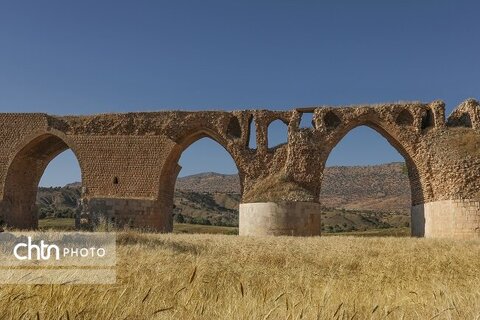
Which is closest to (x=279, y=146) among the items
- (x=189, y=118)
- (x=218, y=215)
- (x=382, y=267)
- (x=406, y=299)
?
(x=189, y=118)

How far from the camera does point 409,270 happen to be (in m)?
7.10

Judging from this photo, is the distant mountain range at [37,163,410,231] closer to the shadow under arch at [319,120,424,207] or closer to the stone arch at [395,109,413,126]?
the shadow under arch at [319,120,424,207]

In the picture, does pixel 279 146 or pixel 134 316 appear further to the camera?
pixel 279 146

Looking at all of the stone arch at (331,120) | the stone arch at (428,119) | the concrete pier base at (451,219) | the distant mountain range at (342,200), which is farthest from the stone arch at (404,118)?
the distant mountain range at (342,200)

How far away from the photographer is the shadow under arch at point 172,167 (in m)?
27.1

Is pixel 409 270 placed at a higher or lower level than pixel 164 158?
lower

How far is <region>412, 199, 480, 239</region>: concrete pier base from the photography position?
2194cm

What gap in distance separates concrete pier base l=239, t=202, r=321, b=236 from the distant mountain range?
23364 millimetres

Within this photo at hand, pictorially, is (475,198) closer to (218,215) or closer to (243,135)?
(243,135)

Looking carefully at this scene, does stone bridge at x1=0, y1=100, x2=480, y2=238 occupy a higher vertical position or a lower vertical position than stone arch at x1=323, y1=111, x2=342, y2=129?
lower

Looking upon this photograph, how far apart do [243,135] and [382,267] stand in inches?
758

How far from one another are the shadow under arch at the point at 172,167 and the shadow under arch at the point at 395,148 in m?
5.32

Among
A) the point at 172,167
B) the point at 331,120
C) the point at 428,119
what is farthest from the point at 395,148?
the point at 172,167

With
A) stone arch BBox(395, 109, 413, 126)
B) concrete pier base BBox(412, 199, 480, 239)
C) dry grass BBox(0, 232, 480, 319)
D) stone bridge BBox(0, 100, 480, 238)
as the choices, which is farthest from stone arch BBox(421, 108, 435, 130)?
dry grass BBox(0, 232, 480, 319)
